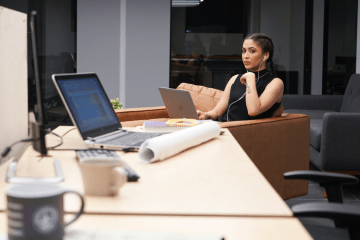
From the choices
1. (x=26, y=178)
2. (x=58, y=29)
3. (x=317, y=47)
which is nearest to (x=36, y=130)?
(x=26, y=178)

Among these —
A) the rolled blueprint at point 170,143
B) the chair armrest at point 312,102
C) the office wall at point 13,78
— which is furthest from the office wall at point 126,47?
the office wall at point 13,78

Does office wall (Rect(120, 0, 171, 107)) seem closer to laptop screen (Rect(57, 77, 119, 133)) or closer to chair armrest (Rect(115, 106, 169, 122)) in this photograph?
chair armrest (Rect(115, 106, 169, 122))

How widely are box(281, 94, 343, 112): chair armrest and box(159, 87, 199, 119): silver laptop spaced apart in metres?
2.96

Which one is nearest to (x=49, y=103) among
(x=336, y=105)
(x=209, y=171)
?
(x=336, y=105)

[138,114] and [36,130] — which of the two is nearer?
[36,130]

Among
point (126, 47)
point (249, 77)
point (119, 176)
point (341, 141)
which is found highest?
point (126, 47)

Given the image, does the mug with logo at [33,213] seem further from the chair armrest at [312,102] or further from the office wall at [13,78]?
the chair armrest at [312,102]

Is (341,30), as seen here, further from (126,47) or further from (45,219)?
(45,219)

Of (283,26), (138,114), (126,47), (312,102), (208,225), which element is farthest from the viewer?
(283,26)

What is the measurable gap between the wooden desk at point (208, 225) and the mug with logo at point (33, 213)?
10 centimetres

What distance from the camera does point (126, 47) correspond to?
5996 millimetres

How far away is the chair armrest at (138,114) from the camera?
3.38 metres

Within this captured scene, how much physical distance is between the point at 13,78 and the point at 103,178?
61cm

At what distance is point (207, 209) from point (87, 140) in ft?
2.54
